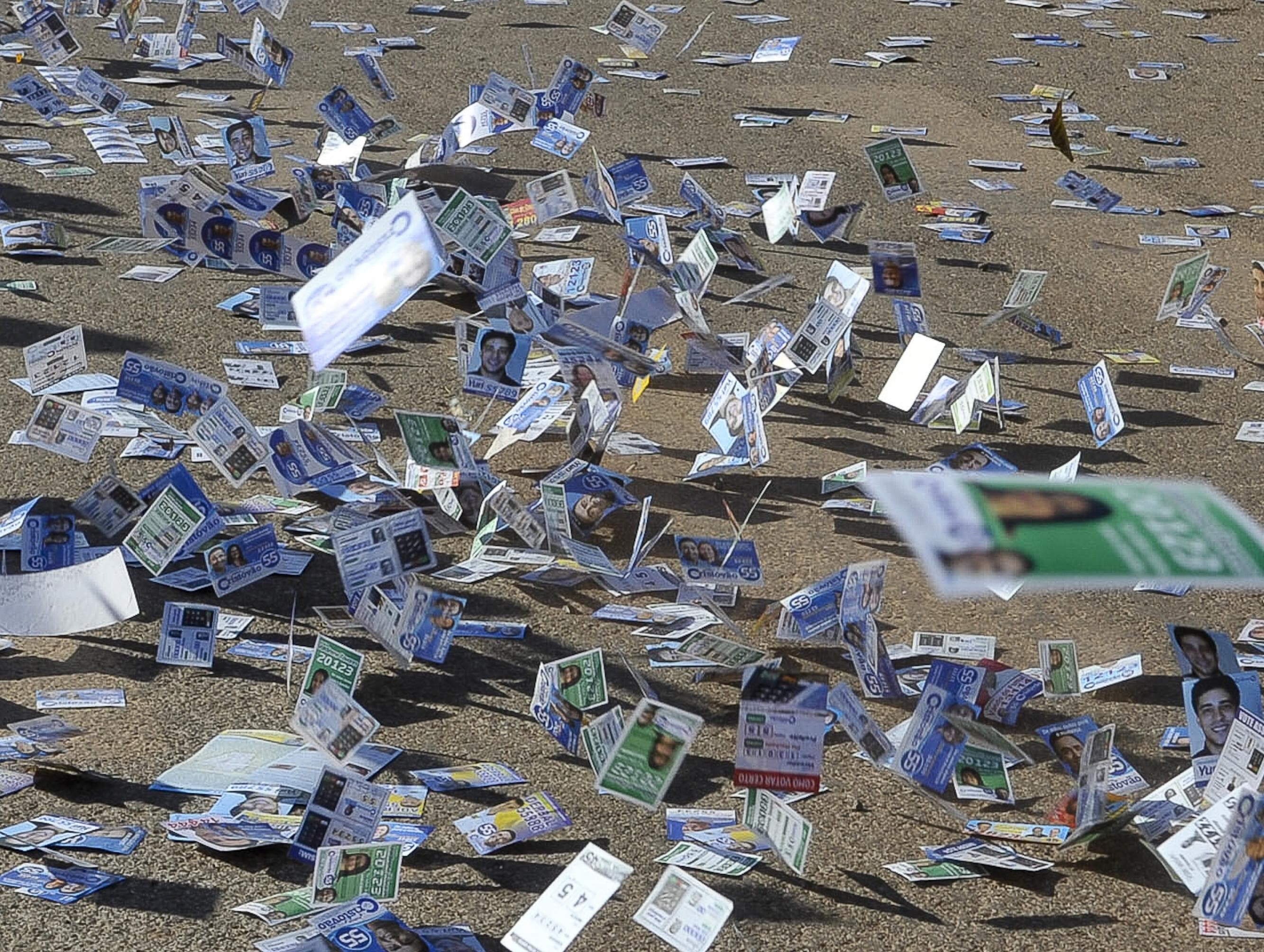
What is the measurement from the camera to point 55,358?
16.0ft

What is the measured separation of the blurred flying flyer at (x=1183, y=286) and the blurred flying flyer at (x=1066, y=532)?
4.36m

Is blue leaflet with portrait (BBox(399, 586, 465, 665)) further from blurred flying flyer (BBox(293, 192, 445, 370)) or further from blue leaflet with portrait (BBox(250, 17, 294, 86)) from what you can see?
blue leaflet with portrait (BBox(250, 17, 294, 86))

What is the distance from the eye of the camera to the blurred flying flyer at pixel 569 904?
107 inches

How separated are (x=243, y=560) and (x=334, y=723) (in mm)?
875

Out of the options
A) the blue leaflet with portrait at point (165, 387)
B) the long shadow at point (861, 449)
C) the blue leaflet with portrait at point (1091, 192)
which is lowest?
the blue leaflet with portrait at point (1091, 192)

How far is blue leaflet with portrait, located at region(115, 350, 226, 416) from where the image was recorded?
4449 mm

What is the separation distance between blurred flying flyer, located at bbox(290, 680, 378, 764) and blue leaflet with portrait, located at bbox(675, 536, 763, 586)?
1051mm

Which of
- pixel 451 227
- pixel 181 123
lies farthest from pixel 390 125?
pixel 451 227

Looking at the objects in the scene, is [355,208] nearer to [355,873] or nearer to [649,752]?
[649,752]

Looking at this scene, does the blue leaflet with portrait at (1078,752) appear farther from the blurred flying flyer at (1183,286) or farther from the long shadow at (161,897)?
the blurred flying flyer at (1183,286)

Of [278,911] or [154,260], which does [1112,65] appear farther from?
[278,911]

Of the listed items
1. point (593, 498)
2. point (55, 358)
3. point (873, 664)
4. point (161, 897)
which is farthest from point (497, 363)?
point (161, 897)

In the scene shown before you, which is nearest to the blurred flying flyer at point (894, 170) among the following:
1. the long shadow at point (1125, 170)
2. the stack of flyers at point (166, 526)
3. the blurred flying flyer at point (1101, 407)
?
the blurred flying flyer at point (1101, 407)

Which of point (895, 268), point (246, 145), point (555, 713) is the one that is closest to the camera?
point (555, 713)
